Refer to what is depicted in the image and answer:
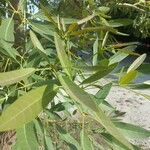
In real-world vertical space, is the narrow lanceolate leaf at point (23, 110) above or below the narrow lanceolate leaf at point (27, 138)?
above

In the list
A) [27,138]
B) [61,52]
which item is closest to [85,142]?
[27,138]

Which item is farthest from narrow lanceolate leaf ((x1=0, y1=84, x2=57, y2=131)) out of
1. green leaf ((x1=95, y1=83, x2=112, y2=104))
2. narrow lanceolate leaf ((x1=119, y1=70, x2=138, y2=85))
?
green leaf ((x1=95, y1=83, x2=112, y2=104))

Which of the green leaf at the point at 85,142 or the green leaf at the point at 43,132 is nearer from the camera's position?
the green leaf at the point at 85,142

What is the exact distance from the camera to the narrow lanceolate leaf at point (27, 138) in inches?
24.6

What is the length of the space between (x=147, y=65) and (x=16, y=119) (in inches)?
12.8

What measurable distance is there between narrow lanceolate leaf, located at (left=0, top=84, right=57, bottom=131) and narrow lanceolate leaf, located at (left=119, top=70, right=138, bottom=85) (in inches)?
5.0

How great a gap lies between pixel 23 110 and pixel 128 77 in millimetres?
183

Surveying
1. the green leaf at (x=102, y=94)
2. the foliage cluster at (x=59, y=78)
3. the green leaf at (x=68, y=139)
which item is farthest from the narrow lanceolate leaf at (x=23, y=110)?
the green leaf at (x=68, y=139)

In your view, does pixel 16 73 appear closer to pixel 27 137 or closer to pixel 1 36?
pixel 27 137

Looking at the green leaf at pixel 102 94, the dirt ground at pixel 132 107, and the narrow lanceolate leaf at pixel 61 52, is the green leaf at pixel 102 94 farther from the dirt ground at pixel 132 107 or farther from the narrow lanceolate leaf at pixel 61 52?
the dirt ground at pixel 132 107

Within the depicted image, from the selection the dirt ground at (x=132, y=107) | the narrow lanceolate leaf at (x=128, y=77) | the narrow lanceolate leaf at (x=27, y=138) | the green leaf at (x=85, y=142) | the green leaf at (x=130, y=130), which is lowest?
the dirt ground at (x=132, y=107)

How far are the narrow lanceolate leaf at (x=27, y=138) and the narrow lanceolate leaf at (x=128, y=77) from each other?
0.15m

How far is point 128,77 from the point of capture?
1.97 feet

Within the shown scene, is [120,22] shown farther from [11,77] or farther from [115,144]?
[11,77]
